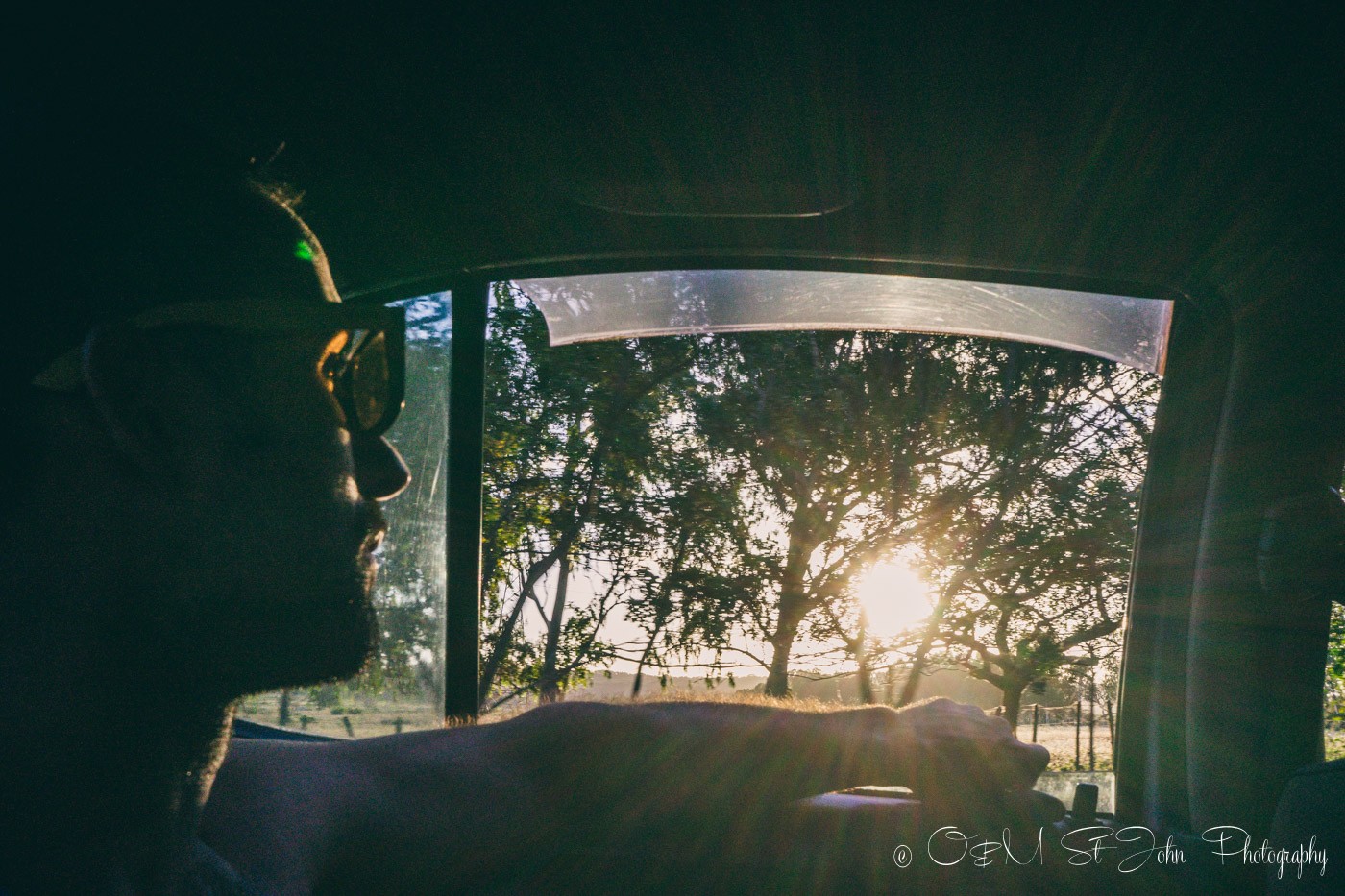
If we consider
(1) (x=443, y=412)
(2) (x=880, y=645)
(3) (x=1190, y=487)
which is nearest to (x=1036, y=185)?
(3) (x=1190, y=487)

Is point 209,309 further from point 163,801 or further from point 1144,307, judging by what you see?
point 1144,307

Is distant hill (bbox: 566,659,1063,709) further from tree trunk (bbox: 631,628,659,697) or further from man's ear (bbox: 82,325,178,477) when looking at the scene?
man's ear (bbox: 82,325,178,477)

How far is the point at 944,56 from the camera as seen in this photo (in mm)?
1998

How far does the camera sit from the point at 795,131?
222cm

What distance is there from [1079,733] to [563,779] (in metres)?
3.41

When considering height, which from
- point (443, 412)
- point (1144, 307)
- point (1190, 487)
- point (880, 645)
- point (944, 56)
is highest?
point (944, 56)

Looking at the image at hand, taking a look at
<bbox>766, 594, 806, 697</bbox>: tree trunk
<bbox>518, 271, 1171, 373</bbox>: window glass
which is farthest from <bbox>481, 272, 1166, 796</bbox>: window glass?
<bbox>518, 271, 1171, 373</bbox>: window glass

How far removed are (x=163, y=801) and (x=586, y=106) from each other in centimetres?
165

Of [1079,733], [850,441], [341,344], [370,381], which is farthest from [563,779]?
[850,441]

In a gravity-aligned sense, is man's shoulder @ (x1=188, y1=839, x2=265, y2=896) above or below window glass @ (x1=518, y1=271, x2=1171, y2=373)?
below

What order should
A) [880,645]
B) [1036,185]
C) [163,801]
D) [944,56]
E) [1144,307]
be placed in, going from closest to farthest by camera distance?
1. [163,801]
2. [944,56]
3. [1036,185]
4. [1144,307]
5. [880,645]

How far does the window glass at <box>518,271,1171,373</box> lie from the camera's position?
9.18ft

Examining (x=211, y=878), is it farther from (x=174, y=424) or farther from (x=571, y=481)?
(x=571, y=481)

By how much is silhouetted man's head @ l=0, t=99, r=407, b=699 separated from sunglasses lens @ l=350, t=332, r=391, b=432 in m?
0.03
